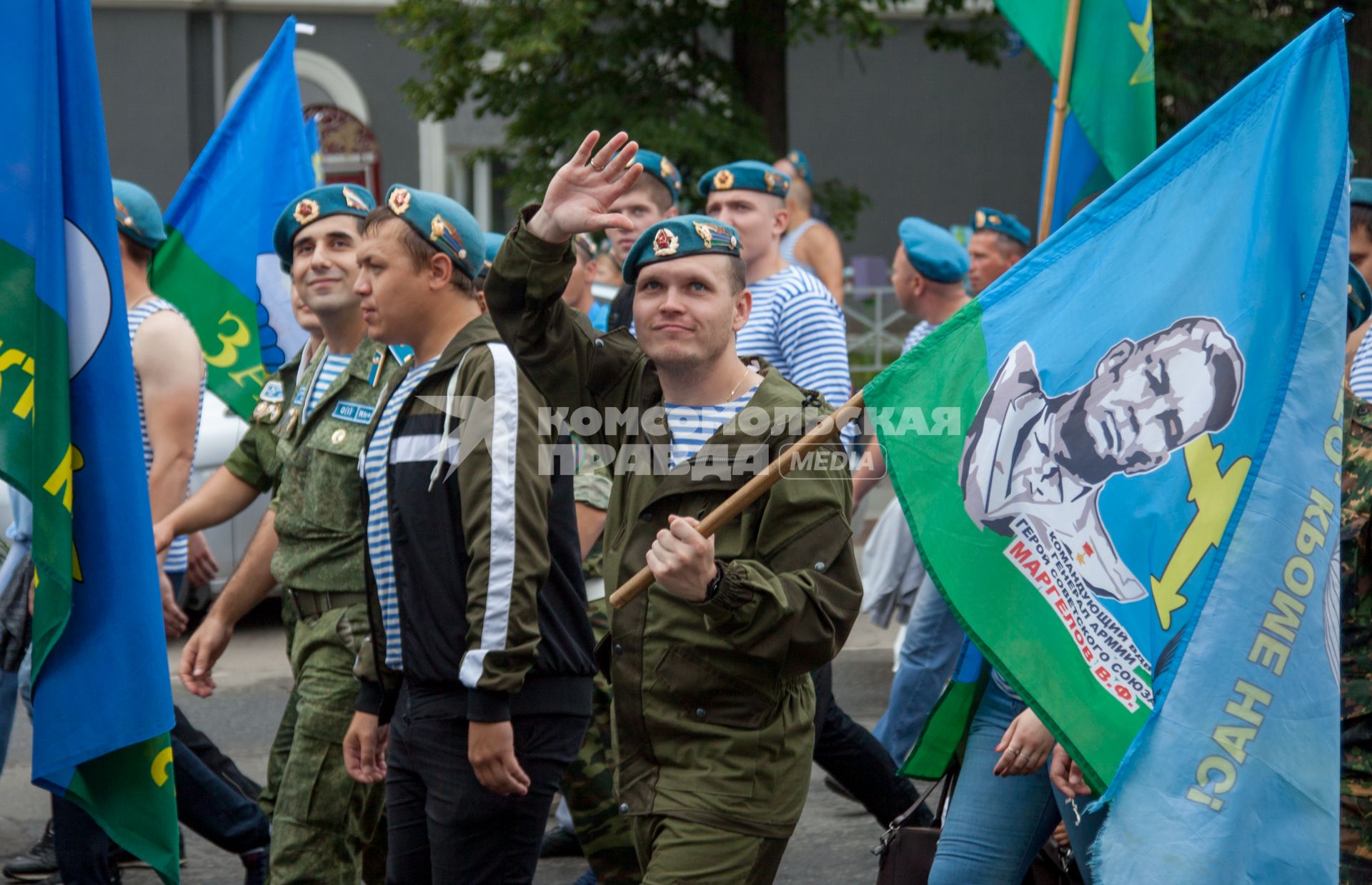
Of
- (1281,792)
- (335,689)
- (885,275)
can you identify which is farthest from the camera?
(885,275)

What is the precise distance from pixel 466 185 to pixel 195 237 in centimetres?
1874

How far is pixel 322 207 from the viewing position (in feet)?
16.1

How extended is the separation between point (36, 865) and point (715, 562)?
308cm

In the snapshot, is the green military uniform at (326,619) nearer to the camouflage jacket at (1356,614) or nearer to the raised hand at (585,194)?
the raised hand at (585,194)

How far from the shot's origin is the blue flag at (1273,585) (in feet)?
9.29

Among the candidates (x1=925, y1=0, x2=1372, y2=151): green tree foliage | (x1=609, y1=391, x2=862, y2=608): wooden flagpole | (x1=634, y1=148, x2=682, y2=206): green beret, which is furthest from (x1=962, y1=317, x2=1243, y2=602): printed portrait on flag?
(x1=925, y1=0, x2=1372, y2=151): green tree foliage

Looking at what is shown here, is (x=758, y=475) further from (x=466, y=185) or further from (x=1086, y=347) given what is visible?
(x=466, y=185)

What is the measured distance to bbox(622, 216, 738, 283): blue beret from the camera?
3.59 metres

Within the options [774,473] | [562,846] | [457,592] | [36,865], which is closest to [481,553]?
[457,592]

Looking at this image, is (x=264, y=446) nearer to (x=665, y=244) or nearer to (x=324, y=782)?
(x=324, y=782)

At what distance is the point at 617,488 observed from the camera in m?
3.62

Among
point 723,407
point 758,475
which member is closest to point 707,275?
point 723,407

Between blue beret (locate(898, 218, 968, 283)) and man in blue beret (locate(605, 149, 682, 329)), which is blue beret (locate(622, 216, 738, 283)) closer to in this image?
man in blue beret (locate(605, 149, 682, 329))

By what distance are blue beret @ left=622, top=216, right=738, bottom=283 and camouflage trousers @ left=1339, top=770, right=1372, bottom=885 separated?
68.5 inches
